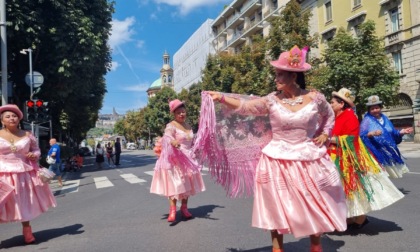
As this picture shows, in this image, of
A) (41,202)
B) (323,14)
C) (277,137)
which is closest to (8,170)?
(41,202)

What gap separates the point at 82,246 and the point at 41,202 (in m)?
0.99

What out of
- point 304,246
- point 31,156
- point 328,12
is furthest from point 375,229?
point 328,12

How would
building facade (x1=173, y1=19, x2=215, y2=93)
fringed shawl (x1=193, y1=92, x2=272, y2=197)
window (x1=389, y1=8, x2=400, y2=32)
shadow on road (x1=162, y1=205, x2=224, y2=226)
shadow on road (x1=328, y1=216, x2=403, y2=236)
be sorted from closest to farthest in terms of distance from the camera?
fringed shawl (x1=193, y1=92, x2=272, y2=197) < shadow on road (x1=328, y1=216, x2=403, y2=236) < shadow on road (x1=162, y1=205, x2=224, y2=226) < window (x1=389, y1=8, x2=400, y2=32) < building facade (x1=173, y1=19, x2=215, y2=93)

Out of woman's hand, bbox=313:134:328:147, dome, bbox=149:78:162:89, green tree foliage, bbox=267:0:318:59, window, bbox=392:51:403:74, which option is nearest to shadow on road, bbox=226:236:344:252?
woman's hand, bbox=313:134:328:147

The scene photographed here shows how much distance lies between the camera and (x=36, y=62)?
1978 cm

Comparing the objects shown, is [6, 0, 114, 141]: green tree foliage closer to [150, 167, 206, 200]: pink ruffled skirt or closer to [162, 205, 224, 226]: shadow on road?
[162, 205, 224, 226]: shadow on road

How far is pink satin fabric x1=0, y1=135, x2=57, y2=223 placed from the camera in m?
5.18

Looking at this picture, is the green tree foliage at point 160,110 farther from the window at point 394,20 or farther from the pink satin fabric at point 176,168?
the pink satin fabric at point 176,168

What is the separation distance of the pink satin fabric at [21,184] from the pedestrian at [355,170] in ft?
12.7

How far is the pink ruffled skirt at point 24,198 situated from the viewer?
5.16 metres

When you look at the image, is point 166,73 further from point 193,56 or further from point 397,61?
point 397,61

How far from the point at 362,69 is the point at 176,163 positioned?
662 inches

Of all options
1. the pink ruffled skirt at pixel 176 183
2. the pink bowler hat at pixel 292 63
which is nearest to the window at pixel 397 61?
the pink ruffled skirt at pixel 176 183

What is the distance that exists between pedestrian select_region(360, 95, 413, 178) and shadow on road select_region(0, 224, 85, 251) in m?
4.68
